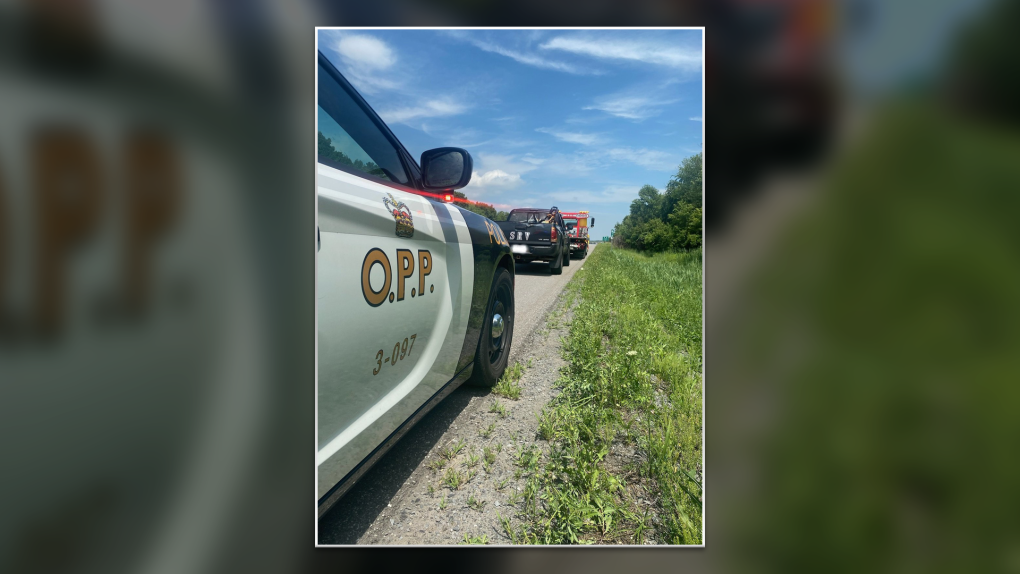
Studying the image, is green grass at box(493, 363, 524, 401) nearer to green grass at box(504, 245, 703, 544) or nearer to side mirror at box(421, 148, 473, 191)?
green grass at box(504, 245, 703, 544)

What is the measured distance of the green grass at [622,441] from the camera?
4.97ft

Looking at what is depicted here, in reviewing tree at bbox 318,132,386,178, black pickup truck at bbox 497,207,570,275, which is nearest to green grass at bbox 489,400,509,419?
tree at bbox 318,132,386,178

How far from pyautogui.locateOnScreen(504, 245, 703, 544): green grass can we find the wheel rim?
20.3 inches

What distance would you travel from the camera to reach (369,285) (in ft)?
4.16

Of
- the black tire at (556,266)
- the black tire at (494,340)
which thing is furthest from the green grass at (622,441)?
the black tire at (556,266)
